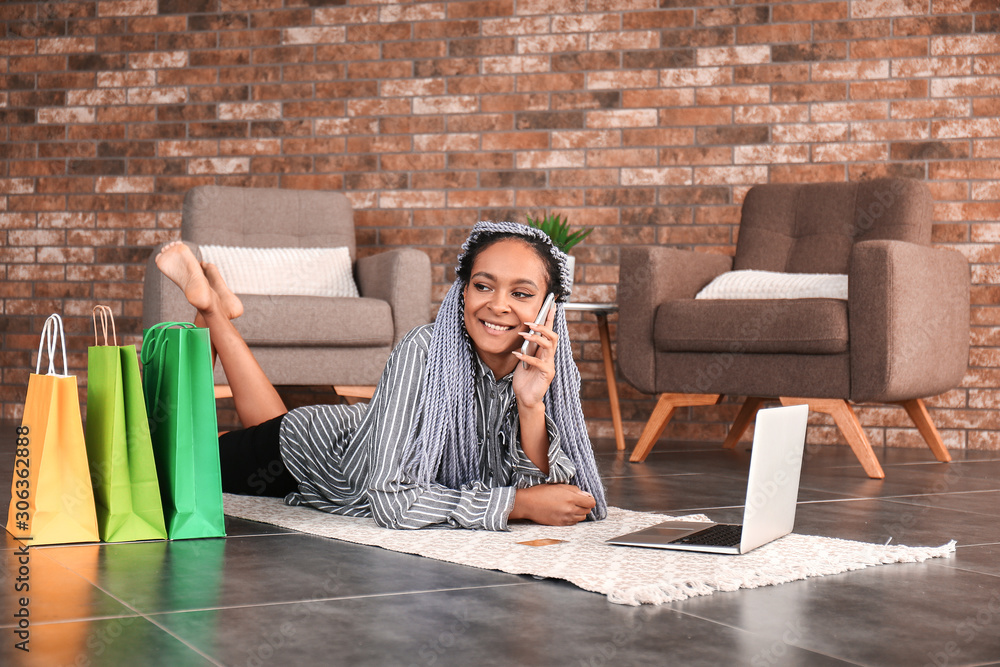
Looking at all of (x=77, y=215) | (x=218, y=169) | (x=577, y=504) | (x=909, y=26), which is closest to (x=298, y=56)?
(x=218, y=169)

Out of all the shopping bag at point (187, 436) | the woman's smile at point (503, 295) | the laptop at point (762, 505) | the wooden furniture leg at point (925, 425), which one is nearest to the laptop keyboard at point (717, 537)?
the laptop at point (762, 505)

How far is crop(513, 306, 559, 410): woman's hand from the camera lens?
1642mm

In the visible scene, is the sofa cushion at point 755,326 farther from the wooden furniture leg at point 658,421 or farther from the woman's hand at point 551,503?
the woman's hand at point 551,503

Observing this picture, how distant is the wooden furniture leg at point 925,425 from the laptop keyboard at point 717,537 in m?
1.66

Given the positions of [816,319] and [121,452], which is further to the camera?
[816,319]

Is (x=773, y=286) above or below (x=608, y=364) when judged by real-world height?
above

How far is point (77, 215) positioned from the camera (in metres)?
4.43

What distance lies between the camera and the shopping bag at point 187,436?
5.31 feet

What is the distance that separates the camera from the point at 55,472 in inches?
59.9

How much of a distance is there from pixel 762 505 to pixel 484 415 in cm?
53

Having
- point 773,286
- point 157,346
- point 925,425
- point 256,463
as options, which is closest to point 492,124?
point 773,286

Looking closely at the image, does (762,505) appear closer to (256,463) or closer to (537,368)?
(537,368)

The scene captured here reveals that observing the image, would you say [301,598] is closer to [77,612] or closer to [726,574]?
[77,612]

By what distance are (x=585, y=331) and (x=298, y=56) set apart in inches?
67.4
